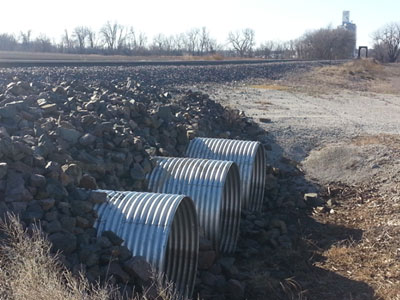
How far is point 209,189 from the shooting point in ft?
26.3

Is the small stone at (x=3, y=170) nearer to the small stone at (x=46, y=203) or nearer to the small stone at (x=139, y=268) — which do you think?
the small stone at (x=46, y=203)

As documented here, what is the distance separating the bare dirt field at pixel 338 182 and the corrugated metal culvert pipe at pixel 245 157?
883mm

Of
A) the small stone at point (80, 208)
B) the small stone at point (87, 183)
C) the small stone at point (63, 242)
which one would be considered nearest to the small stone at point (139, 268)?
the small stone at point (63, 242)

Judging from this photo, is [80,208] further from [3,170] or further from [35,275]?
[35,275]

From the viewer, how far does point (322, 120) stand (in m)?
18.3

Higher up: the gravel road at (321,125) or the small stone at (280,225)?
the gravel road at (321,125)

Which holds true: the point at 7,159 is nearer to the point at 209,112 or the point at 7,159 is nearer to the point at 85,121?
the point at 85,121

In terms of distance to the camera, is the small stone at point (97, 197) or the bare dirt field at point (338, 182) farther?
the bare dirt field at point (338, 182)

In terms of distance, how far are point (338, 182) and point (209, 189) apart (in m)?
5.39

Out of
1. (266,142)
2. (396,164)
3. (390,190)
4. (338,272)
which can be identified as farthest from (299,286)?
(266,142)

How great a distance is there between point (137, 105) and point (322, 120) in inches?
346

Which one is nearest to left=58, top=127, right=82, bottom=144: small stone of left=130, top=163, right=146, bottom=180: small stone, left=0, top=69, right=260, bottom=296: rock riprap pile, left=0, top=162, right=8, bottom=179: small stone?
left=0, top=69, right=260, bottom=296: rock riprap pile

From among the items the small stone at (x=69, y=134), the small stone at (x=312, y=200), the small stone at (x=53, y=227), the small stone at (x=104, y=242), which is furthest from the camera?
the small stone at (x=312, y=200)

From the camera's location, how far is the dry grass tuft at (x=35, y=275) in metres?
4.14
